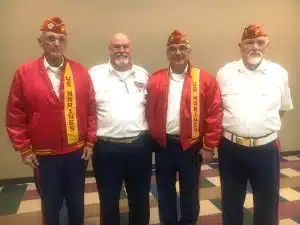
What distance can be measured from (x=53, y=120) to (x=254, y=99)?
1.29 metres

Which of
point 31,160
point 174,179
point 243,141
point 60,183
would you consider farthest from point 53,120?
point 243,141

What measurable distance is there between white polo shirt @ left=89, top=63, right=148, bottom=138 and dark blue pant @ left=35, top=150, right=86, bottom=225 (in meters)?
0.28

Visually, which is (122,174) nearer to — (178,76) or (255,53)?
(178,76)

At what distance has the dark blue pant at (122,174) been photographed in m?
2.39

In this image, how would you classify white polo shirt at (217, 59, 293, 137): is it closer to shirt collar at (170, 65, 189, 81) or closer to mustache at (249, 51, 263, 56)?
mustache at (249, 51, 263, 56)

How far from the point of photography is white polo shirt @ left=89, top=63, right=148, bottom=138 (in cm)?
237

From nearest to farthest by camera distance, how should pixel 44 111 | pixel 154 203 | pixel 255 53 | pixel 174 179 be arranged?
pixel 44 111 < pixel 255 53 < pixel 174 179 < pixel 154 203

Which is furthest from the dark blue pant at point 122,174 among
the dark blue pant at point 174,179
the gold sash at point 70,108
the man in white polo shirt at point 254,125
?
the man in white polo shirt at point 254,125

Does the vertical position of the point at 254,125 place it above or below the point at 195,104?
below

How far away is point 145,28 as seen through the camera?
419 centimetres

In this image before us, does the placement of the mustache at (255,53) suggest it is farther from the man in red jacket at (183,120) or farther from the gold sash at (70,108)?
the gold sash at (70,108)

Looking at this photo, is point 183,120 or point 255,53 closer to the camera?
point 255,53

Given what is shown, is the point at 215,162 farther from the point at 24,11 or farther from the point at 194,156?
the point at 24,11

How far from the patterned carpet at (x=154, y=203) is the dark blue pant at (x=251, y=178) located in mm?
625
